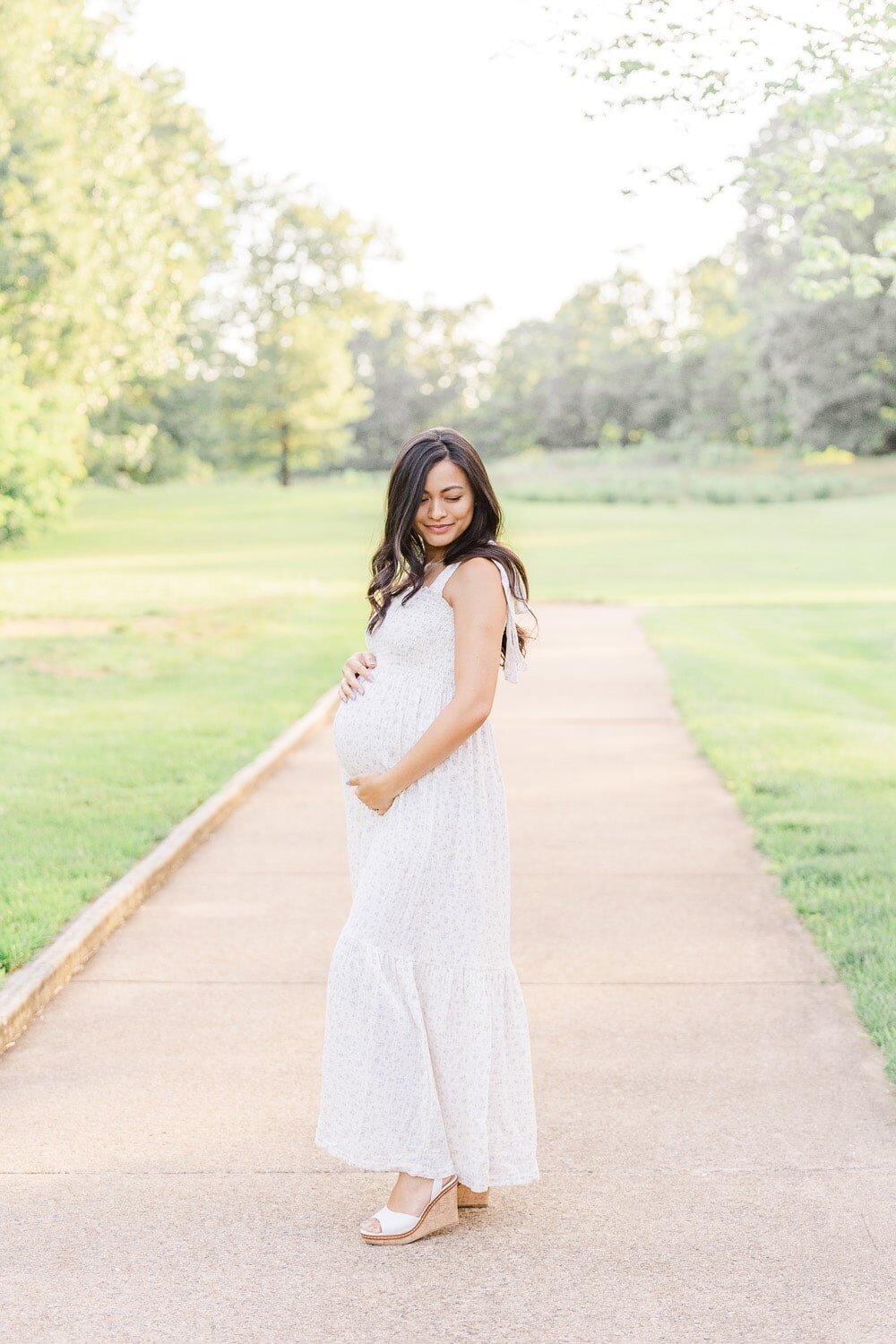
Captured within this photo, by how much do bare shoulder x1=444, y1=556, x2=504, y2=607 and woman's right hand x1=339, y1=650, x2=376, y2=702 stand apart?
35 centimetres

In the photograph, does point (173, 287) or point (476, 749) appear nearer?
point (476, 749)

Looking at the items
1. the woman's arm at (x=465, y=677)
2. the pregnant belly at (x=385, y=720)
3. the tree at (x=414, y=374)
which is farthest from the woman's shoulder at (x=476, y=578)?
the tree at (x=414, y=374)

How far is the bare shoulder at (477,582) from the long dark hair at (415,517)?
0.14 ft

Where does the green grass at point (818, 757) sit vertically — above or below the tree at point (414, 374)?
below

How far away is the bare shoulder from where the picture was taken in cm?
366

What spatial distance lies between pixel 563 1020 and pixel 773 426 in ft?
254

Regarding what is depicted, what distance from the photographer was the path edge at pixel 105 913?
533cm

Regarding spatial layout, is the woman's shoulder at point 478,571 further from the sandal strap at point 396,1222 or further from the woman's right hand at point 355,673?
the sandal strap at point 396,1222

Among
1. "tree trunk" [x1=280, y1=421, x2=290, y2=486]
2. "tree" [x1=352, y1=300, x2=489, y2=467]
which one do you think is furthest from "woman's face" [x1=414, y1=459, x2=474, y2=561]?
"tree" [x1=352, y1=300, x2=489, y2=467]

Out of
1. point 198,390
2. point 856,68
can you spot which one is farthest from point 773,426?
point 856,68

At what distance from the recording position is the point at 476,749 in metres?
3.74

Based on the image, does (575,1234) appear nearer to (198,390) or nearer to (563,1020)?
(563,1020)

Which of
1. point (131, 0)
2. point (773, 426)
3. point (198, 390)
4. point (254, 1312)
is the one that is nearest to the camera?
point (254, 1312)

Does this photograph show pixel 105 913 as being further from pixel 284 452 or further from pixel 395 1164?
pixel 284 452
